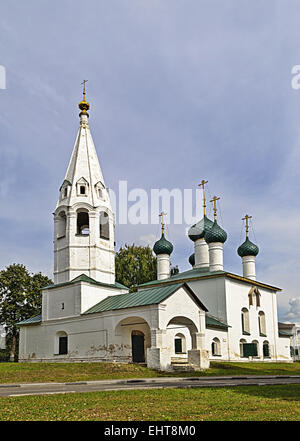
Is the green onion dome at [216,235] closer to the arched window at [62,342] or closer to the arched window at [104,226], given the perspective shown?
the arched window at [104,226]

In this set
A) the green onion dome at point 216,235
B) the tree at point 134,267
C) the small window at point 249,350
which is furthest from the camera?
the tree at point 134,267

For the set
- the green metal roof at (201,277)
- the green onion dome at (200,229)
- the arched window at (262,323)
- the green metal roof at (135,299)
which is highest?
the green onion dome at (200,229)

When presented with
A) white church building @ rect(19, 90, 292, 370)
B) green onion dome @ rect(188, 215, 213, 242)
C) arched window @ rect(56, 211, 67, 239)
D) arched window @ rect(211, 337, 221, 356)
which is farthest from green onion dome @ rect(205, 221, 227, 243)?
arched window @ rect(56, 211, 67, 239)

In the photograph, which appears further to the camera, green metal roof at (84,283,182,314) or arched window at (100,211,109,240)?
arched window at (100,211,109,240)

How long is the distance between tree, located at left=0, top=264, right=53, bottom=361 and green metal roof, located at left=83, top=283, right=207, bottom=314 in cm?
1251

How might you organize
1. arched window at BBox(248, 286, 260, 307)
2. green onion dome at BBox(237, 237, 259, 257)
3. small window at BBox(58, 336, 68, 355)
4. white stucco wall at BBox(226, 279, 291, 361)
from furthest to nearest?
green onion dome at BBox(237, 237, 259, 257), arched window at BBox(248, 286, 260, 307), white stucco wall at BBox(226, 279, 291, 361), small window at BBox(58, 336, 68, 355)

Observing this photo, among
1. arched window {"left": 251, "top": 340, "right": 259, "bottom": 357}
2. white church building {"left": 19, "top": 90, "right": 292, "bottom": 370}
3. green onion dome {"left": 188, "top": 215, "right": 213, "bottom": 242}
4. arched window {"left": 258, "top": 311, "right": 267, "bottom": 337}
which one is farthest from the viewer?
green onion dome {"left": 188, "top": 215, "right": 213, "bottom": 242}

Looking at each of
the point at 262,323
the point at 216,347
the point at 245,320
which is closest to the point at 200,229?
the point at 245,320

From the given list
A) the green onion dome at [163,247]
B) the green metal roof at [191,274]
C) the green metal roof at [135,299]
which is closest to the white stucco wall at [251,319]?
the green metal roof at [191,274]

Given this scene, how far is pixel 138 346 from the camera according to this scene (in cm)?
2542

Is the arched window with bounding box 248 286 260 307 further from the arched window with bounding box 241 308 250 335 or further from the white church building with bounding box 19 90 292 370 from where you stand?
the arched window with bounding box 241 308 250 335

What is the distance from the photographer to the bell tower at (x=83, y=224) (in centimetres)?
2695

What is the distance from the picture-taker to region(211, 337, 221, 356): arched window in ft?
92.7
